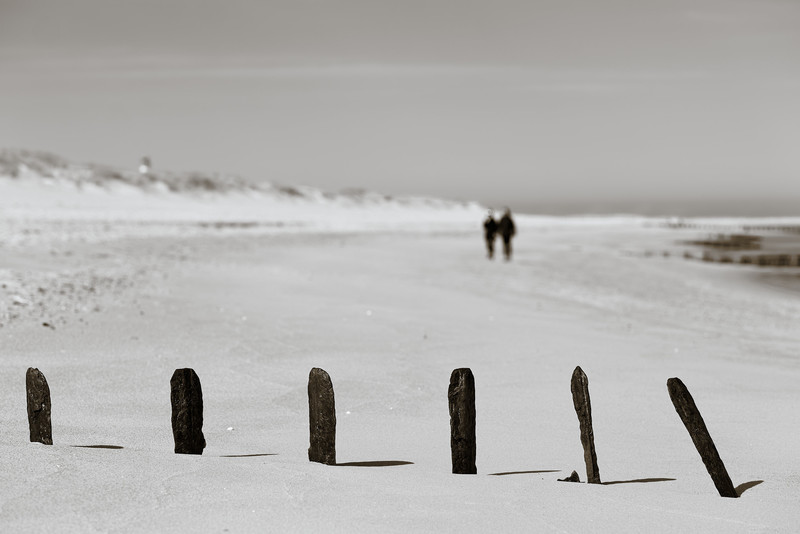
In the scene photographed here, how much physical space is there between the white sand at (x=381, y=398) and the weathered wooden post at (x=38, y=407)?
241 millimetres

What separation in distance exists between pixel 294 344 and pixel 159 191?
258ft

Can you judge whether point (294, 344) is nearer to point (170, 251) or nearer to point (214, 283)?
point (214, 283)

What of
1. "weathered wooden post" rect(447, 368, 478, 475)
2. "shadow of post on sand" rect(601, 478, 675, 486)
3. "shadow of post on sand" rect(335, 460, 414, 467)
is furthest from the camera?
"shadow of post on sand" rect(335, 460, 414, 467)

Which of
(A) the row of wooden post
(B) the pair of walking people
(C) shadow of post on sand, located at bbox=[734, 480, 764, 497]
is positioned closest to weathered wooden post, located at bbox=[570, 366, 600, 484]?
(A) the row of wooden post

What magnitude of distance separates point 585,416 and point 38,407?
3554 millimetres

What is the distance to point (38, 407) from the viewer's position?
5.45 metres

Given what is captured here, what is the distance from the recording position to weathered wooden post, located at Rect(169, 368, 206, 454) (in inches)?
214

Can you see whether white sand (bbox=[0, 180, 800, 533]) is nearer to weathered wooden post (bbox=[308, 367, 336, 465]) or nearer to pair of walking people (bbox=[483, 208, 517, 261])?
weathered wooden post (bbox=[308, 367, 336, 465])

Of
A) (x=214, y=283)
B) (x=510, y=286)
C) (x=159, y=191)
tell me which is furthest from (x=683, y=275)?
(x=159, y=191)

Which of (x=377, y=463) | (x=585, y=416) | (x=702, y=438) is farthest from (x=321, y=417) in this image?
(x=702, y=438)

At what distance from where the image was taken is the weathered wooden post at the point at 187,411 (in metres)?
5.44

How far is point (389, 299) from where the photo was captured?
14.7 metres

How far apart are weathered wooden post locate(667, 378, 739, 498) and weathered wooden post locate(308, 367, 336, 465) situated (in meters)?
2.19

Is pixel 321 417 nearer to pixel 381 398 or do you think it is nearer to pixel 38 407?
pixel 38 407
